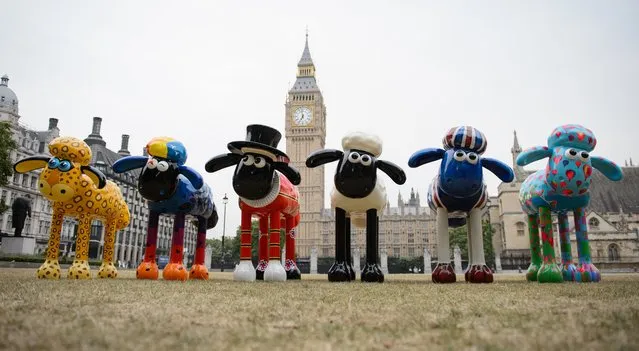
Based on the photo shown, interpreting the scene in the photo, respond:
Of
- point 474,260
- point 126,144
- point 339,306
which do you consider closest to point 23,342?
point 339,306

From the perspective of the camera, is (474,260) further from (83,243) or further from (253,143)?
(83,243)

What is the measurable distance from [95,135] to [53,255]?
56.9 meters

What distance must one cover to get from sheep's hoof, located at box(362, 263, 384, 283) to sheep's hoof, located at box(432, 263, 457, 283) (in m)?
1.24

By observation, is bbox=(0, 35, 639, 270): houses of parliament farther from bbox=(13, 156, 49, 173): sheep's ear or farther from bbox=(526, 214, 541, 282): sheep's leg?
bbox=(13, 156, 49, 173): sheep's ear

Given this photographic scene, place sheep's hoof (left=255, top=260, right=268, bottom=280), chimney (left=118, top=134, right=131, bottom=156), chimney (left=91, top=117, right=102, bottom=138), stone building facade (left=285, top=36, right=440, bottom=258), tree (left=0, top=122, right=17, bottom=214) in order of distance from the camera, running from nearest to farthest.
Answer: sheep's hoof (left=255, top=260, right=268, bottom=280) < tree (left=0, top=122, right=17, bottom=214) < chimney (left=91, top=117, right=102, bottom=138) < chimney (left=118, top=134, right=131, bottom=156) < stone building facade (left=285, top=36, right=440, bottom=258)

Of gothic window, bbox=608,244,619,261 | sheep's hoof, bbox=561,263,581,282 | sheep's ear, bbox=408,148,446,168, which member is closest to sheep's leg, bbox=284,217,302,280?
sheep's ear, bbox=408,148,446,168

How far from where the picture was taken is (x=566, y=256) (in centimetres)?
973

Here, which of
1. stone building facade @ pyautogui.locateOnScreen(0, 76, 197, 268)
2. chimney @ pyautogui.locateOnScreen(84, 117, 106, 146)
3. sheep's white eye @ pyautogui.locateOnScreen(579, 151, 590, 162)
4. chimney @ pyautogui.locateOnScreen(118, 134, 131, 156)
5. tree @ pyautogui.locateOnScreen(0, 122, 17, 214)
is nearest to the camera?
sheep's white eye @ pyautogui.locateOnScreen(579, 151, 590, 162)

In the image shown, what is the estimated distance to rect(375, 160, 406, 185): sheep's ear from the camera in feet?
31.0

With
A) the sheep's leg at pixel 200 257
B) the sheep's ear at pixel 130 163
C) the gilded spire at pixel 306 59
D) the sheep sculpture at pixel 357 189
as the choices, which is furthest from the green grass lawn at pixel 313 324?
the gilded spire at pixel 306 59

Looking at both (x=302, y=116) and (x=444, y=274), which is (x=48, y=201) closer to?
(x=444, y=274)

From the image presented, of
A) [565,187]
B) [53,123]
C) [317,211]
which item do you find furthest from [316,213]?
[565,187]

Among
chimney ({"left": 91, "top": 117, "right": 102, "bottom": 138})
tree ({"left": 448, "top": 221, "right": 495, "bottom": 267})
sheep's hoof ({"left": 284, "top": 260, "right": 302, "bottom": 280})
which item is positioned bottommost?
sheep's hoof ({"left": 284, "top": 260, "right": 302, "bottom": 280})

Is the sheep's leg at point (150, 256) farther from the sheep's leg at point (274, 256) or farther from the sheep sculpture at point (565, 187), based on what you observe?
the sheep sculpture at point (565, 187)
